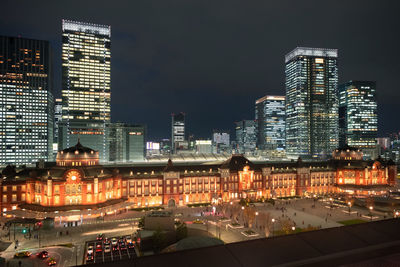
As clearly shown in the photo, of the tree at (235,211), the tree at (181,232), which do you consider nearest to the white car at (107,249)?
the tree at (181,232)

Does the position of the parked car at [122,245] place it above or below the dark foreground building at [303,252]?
below

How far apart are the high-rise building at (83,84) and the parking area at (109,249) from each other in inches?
5569

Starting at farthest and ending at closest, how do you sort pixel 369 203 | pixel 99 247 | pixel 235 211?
pixel 369 203, pixel 235 211, pixel 99 247

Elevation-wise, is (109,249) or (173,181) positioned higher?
(173,181)

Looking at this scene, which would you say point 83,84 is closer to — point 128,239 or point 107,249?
point 128,239

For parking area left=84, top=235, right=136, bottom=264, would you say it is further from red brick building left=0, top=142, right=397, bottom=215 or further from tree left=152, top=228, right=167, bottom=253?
red brick building left=0, top=142, right=397, bottom=215

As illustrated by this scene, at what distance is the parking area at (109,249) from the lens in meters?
52.0

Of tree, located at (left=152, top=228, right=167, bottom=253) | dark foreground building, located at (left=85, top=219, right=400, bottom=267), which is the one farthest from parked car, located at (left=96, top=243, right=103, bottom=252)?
dark foreground building, located at (left=85, top=219, right=400, bottom=267)

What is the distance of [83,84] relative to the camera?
19362cm

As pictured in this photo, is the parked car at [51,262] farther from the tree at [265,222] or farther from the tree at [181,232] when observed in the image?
the tree at [265,222]

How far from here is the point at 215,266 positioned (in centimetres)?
1395

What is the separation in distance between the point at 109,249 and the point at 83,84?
539ft

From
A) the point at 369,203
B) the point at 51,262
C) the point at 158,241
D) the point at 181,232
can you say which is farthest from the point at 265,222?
the point at 51,262

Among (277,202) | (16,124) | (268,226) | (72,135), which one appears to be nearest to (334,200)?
(277,202)
